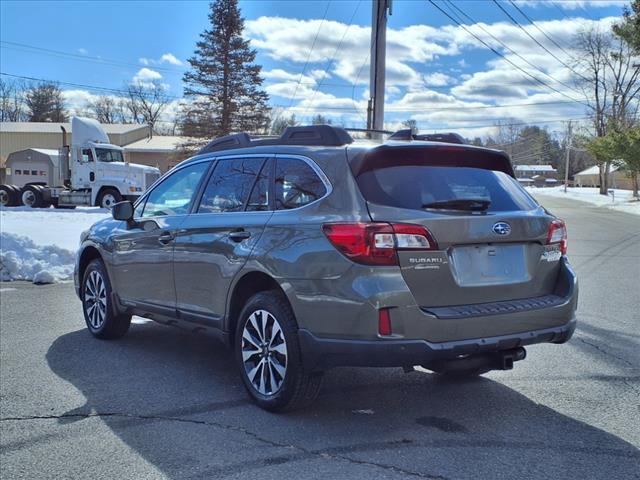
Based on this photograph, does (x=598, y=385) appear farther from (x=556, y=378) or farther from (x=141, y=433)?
(x=141, y=433)

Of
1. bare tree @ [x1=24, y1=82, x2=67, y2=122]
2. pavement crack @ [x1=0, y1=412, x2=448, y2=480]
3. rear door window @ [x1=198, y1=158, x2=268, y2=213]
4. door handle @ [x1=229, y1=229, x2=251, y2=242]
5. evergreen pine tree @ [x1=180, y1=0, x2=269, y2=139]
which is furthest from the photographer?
bare tree @ [x1=24, y1=82, x2=67, y2=122]

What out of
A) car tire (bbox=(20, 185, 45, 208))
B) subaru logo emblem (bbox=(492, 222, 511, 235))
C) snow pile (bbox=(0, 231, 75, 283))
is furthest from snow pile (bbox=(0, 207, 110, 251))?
subaru logo emblem (bbox=(492, 222, 511, 235))

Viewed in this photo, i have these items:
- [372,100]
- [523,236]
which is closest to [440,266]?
[523,236]

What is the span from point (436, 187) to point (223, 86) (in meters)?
42.6

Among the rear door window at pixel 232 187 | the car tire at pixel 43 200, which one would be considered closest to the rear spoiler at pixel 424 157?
the rear door window at pixel 232 187

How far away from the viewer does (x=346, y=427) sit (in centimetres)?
399

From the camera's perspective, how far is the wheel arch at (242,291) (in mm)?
4301

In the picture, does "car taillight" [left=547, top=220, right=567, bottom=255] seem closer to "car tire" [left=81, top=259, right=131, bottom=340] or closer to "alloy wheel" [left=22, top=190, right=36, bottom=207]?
"car tire" [left=81, top=259, right=131, bottom=340]

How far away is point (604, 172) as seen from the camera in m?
53.6

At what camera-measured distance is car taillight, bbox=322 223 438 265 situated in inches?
141

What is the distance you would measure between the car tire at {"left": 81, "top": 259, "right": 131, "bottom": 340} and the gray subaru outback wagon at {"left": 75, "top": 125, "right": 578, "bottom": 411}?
152 centimetres

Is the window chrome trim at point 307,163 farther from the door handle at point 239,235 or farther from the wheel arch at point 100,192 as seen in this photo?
the wheel arch at point 100,192

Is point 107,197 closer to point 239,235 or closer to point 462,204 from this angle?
point 239,235

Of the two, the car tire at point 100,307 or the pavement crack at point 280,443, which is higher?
the car tire at point 100,307
